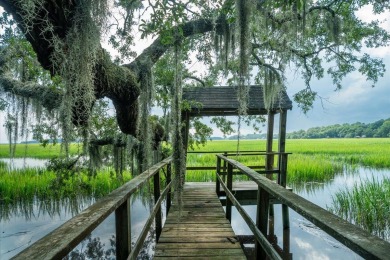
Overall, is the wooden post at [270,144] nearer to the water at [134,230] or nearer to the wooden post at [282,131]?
the wooden post at [282,131]

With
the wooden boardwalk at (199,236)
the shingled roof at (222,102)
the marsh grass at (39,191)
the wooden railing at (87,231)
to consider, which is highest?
the shingled roof at (222,102)

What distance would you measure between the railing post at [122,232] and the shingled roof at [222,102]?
656cm

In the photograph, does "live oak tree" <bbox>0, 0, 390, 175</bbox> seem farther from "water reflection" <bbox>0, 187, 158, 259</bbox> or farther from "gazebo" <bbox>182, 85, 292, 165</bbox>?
"water reflection" <bbox>0, 187, 158, 259</bbox>

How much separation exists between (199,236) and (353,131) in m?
117

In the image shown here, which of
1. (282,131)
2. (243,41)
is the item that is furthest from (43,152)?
(243,41)

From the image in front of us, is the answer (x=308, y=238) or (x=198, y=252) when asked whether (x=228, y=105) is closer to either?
(x=308, y=238)

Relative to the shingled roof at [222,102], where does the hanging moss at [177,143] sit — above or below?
below

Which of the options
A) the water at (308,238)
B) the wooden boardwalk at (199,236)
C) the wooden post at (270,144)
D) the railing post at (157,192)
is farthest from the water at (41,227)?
the wooden post at (270,144)

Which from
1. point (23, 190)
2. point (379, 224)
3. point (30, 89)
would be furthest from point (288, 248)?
point (23, 190)

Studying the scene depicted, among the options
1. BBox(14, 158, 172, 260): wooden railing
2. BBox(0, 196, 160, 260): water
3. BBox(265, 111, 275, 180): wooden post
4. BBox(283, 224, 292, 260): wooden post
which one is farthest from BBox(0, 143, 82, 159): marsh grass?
BBox(265, 111, 275, 180): wooden post

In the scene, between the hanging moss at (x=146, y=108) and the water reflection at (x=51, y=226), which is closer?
the hanging moss at (x=146, y=108)

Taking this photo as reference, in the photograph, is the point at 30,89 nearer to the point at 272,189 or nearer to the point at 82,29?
the point at 82,29

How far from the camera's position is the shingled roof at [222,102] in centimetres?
892

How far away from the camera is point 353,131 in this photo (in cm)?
10406
